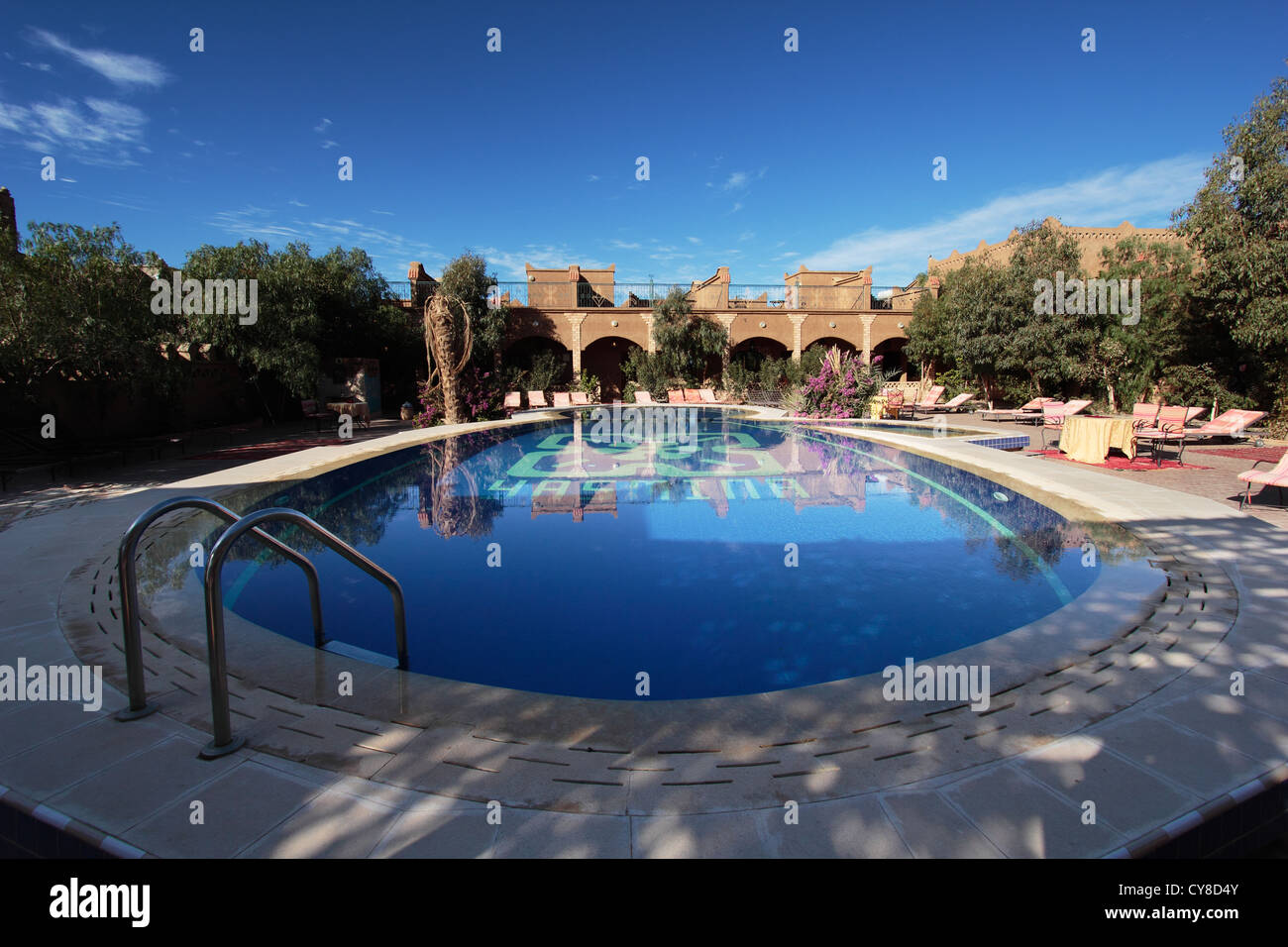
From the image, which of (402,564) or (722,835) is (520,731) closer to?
(722,835)

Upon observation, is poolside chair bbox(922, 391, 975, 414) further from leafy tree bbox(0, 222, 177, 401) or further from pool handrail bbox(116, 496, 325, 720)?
pool handrail bbox(116, 496, 325, 720)

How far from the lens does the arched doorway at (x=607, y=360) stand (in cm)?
2772

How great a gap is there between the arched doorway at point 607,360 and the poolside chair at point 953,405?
1283 centimetres

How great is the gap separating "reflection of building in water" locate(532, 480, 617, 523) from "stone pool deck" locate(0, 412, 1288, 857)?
416 cm

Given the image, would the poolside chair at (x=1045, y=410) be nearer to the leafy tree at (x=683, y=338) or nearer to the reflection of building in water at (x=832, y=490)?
the reflection of building in water at (x=832, y=490)

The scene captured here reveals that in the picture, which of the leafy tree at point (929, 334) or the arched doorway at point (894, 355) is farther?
the arched doorway at point (894, 355)

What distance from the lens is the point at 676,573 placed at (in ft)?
17.4

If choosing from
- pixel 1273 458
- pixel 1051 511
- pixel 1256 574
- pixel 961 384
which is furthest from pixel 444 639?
pixel 961 384

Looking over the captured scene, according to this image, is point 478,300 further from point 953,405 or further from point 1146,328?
point 1146,328

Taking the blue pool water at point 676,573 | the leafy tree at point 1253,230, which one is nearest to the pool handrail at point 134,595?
the blue pool water at point 676,573

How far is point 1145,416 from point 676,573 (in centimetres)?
1145

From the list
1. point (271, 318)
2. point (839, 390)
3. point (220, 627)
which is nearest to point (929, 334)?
point (839, 390)

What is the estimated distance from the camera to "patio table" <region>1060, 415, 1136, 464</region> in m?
9.87

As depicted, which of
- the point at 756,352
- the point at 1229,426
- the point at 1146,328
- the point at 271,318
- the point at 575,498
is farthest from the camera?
the point at 756,352
